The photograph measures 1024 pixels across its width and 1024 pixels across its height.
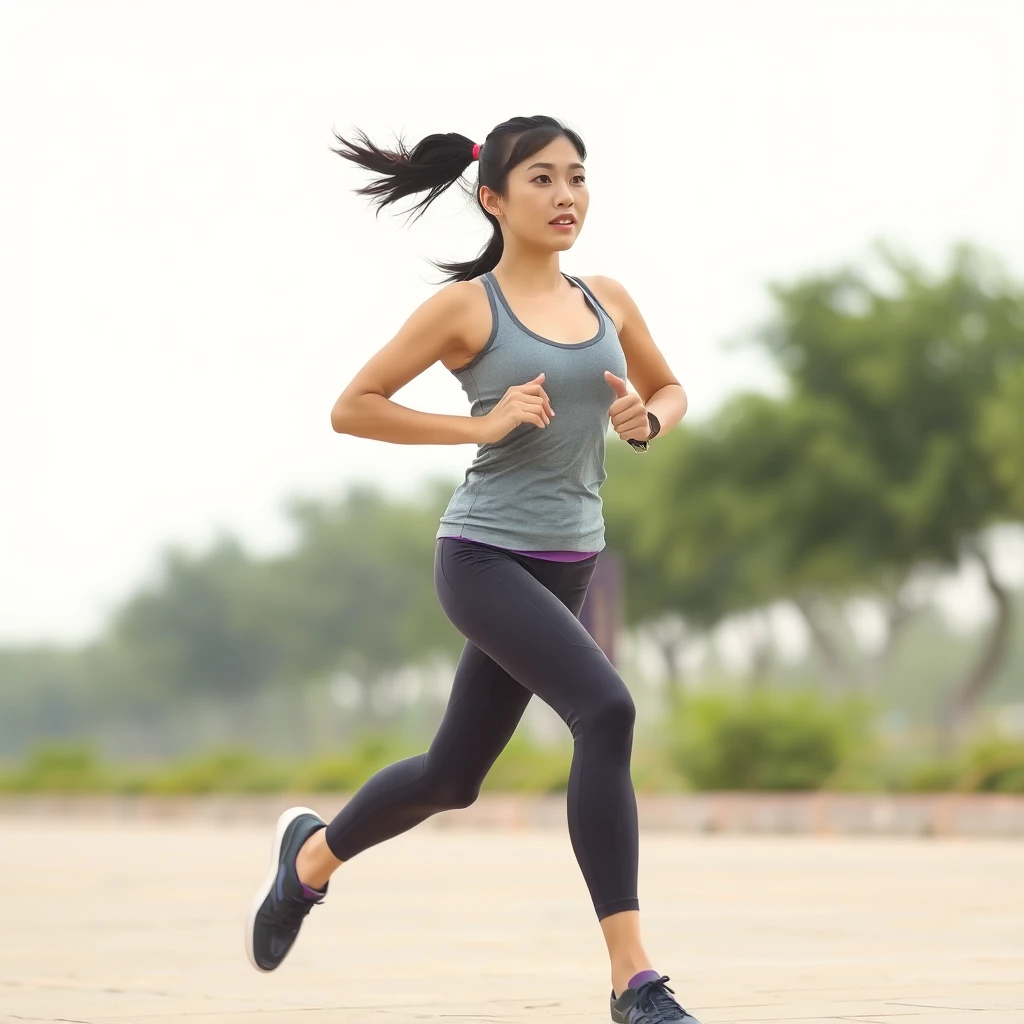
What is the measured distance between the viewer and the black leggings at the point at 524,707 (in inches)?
177

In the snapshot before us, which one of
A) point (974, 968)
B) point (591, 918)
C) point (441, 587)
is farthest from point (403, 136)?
point (591, 918)

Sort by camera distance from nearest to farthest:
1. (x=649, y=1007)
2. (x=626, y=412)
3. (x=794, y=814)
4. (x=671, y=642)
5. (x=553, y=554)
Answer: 1. (x=649, y=1007)
2. (x=626, y=412)
3. (x=553, y=554)
4. (x=794, y=814)
5. (x=671, y=642)

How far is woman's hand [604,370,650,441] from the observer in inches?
185

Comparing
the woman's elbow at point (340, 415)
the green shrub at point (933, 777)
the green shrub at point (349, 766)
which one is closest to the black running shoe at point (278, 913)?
the woman's elbow at point (340, 415)

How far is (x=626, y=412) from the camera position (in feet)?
15.4

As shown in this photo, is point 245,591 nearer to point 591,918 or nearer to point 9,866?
point 9,866

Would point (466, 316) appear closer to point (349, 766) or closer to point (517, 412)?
point (517, 412)

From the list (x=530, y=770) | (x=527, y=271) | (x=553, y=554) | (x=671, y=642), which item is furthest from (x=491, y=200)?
(x=671, y=642)

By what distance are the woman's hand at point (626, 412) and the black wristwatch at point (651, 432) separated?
0.07 meters

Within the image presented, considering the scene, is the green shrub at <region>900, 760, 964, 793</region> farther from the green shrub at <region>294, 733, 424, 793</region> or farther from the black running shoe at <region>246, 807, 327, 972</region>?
the black running shoe at <region>246, 807, 327, 972</region>

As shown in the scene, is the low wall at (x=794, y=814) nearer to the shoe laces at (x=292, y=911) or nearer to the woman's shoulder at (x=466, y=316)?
the shoe laces at (x=292, y=911)

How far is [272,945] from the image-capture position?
5.36 metres

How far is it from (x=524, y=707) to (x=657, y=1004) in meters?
1.01

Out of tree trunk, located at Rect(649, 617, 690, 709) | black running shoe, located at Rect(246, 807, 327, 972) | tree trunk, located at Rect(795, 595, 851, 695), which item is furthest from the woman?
tree trunk, located at Rect(649, 617, 690, 709)
